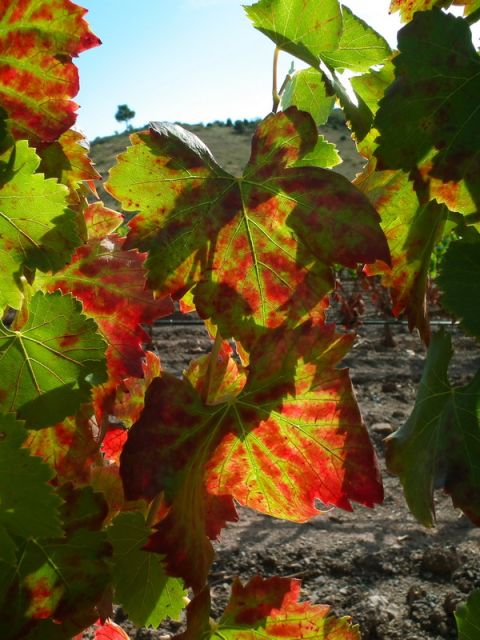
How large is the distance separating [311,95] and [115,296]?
0.37 meters

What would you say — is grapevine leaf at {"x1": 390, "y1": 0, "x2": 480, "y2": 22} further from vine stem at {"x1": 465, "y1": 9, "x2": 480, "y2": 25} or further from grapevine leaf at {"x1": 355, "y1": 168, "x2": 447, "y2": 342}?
grapevine leaf at {"x1": 355, "y1": 168, "x2": 447, "y2": 342}

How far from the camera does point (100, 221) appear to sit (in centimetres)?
106

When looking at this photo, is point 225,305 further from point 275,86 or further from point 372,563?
point 372,563

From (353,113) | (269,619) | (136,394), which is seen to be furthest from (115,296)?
A: (269,619)

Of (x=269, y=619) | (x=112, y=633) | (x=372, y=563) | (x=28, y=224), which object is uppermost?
(x=28, y=224)

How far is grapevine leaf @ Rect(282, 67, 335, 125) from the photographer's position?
1.01 m

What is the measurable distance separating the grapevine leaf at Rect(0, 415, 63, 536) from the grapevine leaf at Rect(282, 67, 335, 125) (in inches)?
21.8

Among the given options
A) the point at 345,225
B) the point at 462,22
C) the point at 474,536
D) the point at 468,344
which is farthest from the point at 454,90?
the point at 468,344

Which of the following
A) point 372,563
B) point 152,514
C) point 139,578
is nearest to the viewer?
point 152,514

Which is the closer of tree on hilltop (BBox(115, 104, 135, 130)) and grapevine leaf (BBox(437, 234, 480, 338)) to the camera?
grapevine leaf (BBox(437, 234, 480, 338))

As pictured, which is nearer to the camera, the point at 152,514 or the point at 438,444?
the point at 438,444

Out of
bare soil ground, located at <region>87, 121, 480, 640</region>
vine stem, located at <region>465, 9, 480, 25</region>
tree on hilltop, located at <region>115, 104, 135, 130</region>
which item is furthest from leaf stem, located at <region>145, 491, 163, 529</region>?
tree on hilltop, located at <region>115, 104, 135, 130</region>

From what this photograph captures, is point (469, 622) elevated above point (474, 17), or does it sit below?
below

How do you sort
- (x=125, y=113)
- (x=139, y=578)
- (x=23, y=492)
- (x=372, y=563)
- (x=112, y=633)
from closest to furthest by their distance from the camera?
(x=23, y=492) → (x=139, y=578) → (x=112, y=633) → (x=372, y=563) → (x=125, y=113)
